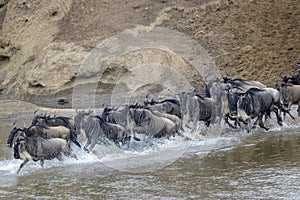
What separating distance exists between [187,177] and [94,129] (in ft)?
11.0

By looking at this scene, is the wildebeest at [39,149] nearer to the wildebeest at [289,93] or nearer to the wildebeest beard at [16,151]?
the wildebeest beard at [16,151]

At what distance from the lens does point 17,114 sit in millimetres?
23031

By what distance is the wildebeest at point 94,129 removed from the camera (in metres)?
13.1

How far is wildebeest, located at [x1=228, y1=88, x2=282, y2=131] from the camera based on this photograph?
15078mm

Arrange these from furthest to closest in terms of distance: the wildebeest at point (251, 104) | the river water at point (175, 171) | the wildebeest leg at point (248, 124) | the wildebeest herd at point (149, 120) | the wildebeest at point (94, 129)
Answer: the wildebeest at point (251, 104) < the wildebeest leg at point (248, 124) < the wildebeest at point (94, 129) < the wildebeest herd at point (149, 120) < the river water at point (175, 171)

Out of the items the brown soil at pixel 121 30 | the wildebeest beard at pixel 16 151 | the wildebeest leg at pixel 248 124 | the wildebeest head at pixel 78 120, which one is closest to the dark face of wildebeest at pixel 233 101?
the wildebeest leg at pixel 248 124

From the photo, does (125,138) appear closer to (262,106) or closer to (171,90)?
(262,106)

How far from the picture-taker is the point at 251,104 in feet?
49.3

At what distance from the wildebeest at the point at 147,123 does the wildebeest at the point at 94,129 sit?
538 mm

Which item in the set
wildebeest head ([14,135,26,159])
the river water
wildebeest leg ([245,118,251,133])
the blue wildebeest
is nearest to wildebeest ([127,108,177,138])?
the river water

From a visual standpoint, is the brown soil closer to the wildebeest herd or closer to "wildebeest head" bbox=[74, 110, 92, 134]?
the wildebeest herd

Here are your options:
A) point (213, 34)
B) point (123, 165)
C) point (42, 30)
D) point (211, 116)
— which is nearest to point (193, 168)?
point (123, 165)

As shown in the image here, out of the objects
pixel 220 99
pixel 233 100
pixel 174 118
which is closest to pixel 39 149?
pixel 174 118

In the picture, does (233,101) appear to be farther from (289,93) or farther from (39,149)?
(39,149)
